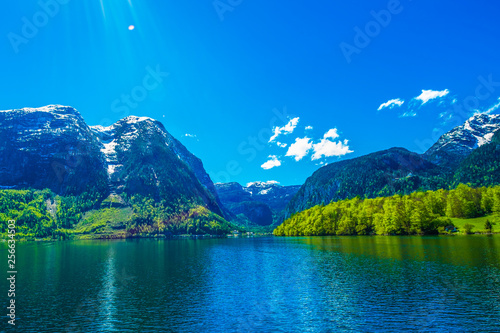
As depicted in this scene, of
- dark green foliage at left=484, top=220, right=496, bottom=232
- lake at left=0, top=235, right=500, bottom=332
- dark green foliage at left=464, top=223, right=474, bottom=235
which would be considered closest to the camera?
lake at left=0, top=235, right=500, bottom=332

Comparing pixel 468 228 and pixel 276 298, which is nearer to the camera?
pixel 276 298

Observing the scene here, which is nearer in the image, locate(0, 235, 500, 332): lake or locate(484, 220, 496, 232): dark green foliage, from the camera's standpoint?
locate(0, 235, 500, 332): lake

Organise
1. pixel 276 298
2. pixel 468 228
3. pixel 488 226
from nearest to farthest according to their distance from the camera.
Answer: pixel 276 298, pixel 488 226, pixel 468 228

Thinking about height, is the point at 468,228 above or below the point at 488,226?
below

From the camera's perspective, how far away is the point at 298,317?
137 ft

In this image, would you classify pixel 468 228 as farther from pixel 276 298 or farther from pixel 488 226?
pixel 276 298

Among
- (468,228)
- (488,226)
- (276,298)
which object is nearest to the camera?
(276,298)

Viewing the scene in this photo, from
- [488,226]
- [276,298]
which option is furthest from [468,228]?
[276,298]

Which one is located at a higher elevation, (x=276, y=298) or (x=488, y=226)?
(x=488, y=226)

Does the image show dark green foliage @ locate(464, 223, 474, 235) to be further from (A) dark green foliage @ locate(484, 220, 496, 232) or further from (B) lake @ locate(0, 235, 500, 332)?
(B) lake @ locate(0, 235, 500, 332)

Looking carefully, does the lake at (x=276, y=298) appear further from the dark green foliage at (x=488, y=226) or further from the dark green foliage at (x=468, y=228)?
the dark green foliage at (x=488, y=226)

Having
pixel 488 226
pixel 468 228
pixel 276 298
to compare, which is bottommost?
pixel 276 298

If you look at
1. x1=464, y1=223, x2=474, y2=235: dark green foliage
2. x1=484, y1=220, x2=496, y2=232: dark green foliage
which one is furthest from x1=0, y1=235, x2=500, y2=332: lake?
x1=484, y1=220, x2=496, y2=232: dark green foliage

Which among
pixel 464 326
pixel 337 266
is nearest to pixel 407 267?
pixel 337 266
